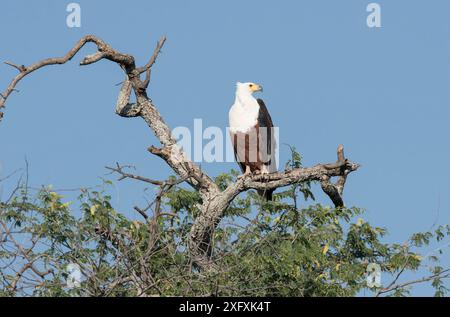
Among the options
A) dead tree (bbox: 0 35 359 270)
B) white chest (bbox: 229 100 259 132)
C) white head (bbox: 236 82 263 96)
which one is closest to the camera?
dead tree (bbox: 0 35 359 270)

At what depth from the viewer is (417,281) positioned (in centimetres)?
1008

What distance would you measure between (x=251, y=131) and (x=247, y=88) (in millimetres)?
530

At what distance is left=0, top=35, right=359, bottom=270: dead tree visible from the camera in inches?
424

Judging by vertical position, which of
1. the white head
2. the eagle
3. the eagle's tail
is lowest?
the eagle's tail

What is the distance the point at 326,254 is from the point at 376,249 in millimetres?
449

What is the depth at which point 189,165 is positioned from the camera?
11258 mm

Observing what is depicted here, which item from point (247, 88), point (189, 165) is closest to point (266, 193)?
point (189, 165)

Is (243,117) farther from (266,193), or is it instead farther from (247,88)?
(266,193)

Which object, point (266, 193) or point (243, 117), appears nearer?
point (266, 193)

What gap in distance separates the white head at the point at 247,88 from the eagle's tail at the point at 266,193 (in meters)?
1.66

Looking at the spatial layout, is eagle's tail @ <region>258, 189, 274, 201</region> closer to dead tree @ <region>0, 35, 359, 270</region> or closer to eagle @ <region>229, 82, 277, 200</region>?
dead tree @ <region>0, 35, 359, 270</region>

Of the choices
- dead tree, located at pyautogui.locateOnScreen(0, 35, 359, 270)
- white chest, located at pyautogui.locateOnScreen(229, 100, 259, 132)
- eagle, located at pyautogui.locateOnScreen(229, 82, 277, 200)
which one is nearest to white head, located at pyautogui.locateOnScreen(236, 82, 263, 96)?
eagle, located at pyautogui.locateOnScreen(229, 82, 277, 200)

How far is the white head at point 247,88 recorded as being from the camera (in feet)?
42.6
